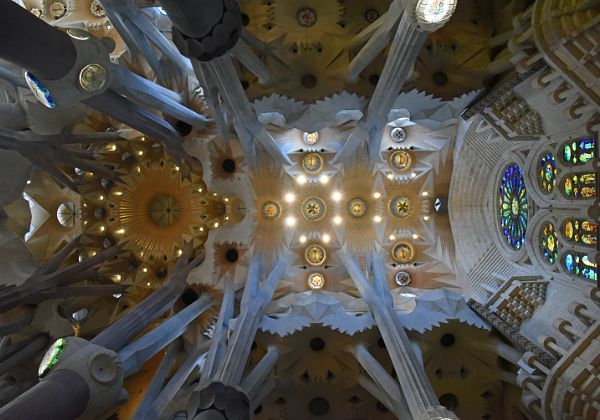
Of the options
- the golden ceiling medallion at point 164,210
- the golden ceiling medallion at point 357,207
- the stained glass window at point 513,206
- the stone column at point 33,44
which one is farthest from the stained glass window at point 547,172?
the golden ceiling medallion at point 164,210

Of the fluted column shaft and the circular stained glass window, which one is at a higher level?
the circular stained glass window

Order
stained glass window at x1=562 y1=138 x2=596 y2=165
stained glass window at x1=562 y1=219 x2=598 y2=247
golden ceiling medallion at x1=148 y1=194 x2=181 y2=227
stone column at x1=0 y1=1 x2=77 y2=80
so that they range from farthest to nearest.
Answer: golden ceiling medallion at x1=148 y1=194 x2=181 y2=227
stained glass window at x1=562 y1=219 x2=598 y2=247
stained glass window at x1=562 y1=138 x2=596 y2=165
stone column at x1=0 y1=1 x2=77 y2=80

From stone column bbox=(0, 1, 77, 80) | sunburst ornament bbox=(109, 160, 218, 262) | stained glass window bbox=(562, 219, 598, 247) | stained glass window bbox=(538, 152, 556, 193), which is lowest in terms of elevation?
stained glass window bbox=(562, 219, 598, 247)

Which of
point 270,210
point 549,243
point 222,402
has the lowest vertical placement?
point 222,402

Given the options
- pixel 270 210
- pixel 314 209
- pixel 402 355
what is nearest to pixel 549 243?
pixel 402 355

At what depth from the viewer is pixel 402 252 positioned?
13656 millimetres

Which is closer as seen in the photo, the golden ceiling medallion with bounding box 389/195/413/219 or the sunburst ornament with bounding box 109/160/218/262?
the golden ceiling medallion with bounding box 389/195/413/219

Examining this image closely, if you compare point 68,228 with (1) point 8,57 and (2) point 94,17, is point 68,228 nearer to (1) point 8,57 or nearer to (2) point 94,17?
(2) point 94,17

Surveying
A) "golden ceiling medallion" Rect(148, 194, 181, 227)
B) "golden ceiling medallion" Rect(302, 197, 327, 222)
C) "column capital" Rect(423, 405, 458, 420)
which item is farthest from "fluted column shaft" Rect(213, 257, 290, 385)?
"golden ceiling medallion" Rect(148, 194, 181, 227)

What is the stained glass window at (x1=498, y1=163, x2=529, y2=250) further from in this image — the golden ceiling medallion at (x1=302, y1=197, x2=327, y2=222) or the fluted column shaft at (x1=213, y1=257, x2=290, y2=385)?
the fluted column shaft at (x1=213, y1=257, x2=290, y2=385)

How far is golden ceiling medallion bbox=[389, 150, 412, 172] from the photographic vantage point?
13195 millimetres

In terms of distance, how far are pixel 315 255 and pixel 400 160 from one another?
3.84 meters

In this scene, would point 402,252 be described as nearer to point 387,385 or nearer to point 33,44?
point 387,385

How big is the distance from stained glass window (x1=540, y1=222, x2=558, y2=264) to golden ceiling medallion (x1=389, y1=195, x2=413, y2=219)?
167 inches
